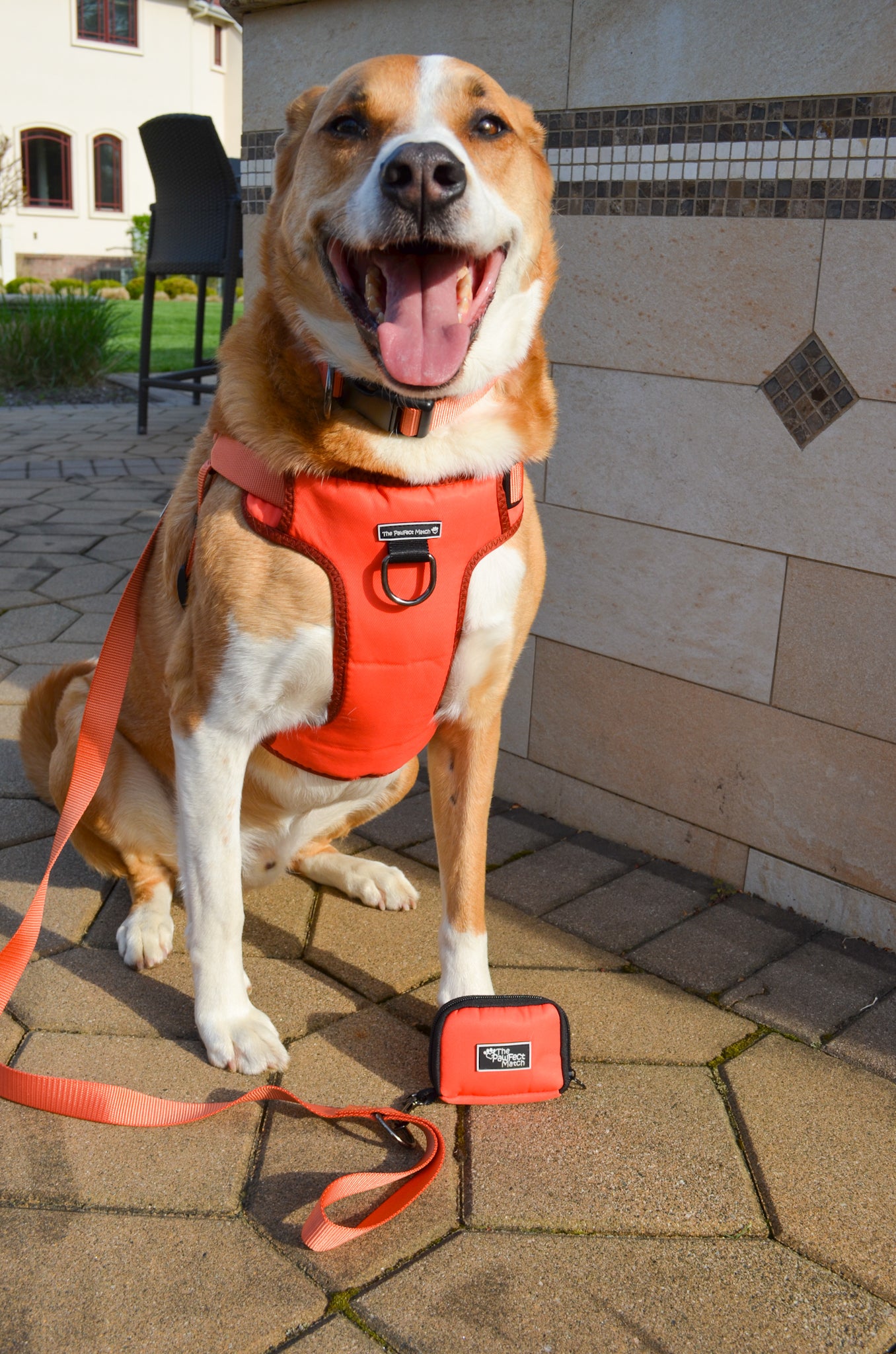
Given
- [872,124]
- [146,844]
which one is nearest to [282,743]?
[146,844]

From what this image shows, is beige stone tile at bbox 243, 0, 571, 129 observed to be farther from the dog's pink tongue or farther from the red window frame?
the red window frame

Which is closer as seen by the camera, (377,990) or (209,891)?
(209,891)

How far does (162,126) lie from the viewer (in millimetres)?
7727

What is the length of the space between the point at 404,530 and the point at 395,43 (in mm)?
1876

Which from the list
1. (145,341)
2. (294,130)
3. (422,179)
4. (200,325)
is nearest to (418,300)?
(422,179)

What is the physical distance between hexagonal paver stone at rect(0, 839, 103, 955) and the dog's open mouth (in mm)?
1501

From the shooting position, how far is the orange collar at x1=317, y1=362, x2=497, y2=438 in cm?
197

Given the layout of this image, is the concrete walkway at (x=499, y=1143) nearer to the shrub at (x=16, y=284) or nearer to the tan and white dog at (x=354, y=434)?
the tan and white dog at (x=354, y=434)

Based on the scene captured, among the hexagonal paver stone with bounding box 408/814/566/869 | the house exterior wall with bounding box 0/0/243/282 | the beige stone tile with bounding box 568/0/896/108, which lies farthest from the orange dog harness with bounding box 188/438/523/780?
the house exterior wall with bounding box 0/0/243/282

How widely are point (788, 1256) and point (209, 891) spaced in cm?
112

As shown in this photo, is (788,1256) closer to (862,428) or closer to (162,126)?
(862,428)

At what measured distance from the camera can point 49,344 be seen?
10.4 m

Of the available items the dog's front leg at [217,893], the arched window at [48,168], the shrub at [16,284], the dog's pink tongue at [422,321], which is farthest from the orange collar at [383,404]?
the arched window at [48,168]

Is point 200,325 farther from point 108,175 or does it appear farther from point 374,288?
point 108,175
